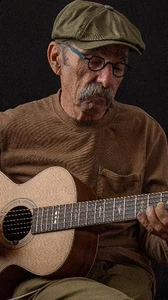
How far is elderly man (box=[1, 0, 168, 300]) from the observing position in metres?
2.15

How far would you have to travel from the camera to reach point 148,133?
2.29m

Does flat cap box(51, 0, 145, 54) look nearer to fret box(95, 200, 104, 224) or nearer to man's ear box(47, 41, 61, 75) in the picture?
man's ear box(47, 41, 61, 75)

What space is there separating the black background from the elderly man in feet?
1.59

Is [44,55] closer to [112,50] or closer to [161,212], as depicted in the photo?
[112,50]

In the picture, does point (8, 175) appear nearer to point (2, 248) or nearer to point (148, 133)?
point (2, 248)

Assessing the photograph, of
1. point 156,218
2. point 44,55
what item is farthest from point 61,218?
point 44,55

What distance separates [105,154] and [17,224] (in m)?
0.30

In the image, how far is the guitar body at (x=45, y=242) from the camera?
2029 mm

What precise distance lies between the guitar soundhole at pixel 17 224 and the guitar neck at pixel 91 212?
0.04 m

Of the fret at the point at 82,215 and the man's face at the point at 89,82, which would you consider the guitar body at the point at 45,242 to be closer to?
the fret at the point at 82,215

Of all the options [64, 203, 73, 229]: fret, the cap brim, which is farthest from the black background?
[64, 203, 73, 229]: fret

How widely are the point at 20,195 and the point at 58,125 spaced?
23cm

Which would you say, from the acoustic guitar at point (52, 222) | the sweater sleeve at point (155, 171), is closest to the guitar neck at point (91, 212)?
the acoustic guitar at point (52, 222)

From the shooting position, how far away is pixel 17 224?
2145mm
